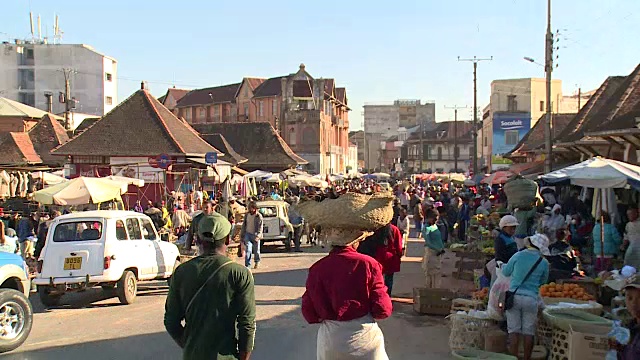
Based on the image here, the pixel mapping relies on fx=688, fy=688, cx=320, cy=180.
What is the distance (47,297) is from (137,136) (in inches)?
843

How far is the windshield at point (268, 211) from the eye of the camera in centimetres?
2300

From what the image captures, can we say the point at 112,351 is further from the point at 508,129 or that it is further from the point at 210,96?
the point at 210,96

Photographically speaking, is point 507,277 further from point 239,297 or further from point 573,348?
point 239,297

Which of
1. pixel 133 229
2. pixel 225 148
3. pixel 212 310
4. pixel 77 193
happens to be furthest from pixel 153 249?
pixel 225 148

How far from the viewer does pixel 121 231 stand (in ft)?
43.8

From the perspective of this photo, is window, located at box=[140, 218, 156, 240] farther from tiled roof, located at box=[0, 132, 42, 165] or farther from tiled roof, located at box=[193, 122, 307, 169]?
tiled roof, located at box=[193, 122, 307, 169]

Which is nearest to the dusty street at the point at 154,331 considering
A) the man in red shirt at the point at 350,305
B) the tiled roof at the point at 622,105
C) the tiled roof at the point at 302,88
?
the man in red shirt at the point at 350,305

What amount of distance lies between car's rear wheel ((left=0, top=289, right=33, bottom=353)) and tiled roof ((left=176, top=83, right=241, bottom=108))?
77.4 meters

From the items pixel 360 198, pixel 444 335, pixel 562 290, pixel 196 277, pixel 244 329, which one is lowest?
pixel 444 335

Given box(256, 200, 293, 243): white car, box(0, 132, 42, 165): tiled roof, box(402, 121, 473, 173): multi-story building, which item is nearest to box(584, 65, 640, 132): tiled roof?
box(256, 200, 293, 243): white car

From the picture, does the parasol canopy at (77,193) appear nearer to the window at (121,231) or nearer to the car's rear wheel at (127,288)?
the window at (121,231)

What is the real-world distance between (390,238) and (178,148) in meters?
22.9

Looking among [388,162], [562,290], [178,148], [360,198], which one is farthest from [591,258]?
[388,162]

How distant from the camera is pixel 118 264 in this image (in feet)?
41.9
